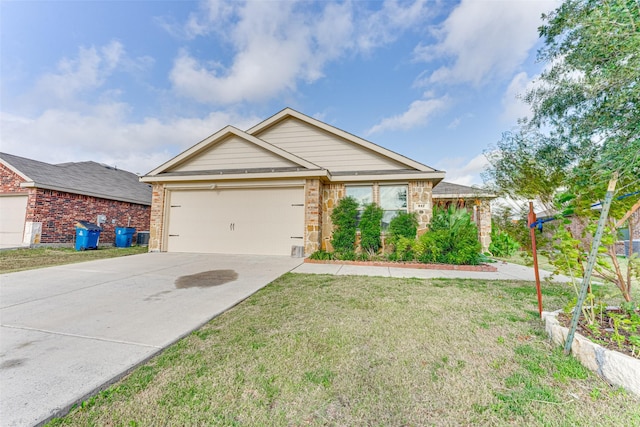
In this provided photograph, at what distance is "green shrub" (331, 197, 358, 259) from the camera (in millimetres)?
8336

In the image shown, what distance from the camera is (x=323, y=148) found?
32.5 feet

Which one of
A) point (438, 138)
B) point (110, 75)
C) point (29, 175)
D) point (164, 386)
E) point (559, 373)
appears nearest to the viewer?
point (164, 386)

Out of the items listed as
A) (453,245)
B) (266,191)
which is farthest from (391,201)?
(266,191)

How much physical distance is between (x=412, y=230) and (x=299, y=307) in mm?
5854

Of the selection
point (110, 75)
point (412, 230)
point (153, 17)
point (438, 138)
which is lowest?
point (412, 230)

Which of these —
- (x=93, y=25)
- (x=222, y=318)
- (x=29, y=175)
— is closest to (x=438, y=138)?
(x=222, y=318)

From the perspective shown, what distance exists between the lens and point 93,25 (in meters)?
8.51

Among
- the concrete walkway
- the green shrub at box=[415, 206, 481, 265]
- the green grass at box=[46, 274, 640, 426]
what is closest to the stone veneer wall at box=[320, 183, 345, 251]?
the concrete walkway

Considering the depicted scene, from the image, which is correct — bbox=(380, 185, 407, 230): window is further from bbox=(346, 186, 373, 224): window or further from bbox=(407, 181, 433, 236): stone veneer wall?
bbox=(346, 186, 373, 224): window

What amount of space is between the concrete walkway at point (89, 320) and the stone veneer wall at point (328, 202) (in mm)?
2925

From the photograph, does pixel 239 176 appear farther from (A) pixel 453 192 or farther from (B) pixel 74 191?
(A) pixel 453 192

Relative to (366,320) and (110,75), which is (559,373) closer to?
(366,320)

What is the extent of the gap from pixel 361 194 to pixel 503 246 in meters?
7.06

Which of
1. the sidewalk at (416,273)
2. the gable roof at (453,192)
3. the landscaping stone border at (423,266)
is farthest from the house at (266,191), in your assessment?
the sidewalk at (416,273)
